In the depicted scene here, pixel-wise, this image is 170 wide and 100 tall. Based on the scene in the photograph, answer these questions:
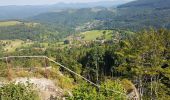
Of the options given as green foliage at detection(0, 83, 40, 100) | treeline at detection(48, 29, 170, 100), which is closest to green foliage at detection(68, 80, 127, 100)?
green foliage at detection(0, 83, 40, 100)

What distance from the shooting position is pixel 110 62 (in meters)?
105

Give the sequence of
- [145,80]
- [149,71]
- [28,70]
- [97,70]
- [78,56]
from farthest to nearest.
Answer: [78,56] → [97,70] → [145,80] → [149,71] → [28,70]

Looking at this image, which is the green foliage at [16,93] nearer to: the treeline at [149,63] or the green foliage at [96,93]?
the green foliage at [96,93]

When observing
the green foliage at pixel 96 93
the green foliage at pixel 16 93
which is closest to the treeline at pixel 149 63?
the green foliage at pixel 96 93

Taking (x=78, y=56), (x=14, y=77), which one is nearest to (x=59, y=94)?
(x=14, y=77)

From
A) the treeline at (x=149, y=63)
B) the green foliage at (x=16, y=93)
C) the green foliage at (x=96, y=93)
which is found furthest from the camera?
the treeline at (x=149, y=63)

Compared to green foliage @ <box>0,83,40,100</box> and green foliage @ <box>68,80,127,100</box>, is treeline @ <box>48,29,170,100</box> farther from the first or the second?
green foliage @ <box>0,83,40,100</box>

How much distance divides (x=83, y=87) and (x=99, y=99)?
7.95 ft

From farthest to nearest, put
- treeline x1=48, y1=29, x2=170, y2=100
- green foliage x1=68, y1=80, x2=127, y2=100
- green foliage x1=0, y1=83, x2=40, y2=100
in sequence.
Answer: treeline x1=48, y1=29, x2=170, y2=100
green foliage x1=68, y1=80, x2=127, y2=100
green foliage x1=0, y1=83, x2=40, y2=100

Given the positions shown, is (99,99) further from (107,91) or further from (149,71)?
(149,71)

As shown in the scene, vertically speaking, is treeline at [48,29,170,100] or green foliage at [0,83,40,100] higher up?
green foliage at [0,83,40,100]

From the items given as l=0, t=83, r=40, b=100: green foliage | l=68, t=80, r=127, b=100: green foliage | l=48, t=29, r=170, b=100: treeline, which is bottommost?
l=48, t=29, r=170, b=100: treeline

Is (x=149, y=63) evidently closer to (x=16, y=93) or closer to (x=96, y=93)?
(x=96, y=93)

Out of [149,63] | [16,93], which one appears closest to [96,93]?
[16,93]
